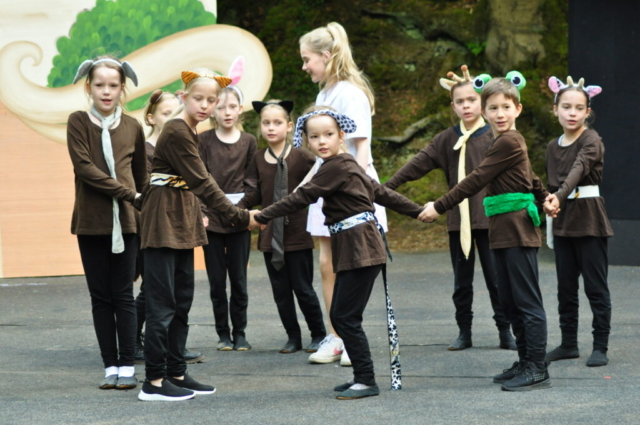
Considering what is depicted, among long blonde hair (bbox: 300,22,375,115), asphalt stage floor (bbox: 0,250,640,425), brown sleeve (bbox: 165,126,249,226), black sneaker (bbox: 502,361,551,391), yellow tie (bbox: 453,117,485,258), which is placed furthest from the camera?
yellow tie (bbox: 453,117,485,258)

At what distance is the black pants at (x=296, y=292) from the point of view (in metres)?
6.44

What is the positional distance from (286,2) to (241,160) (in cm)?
1031

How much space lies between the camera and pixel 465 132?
21.1 feet

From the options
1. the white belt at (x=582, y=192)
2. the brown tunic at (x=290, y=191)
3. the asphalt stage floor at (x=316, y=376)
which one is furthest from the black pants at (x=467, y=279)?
the brown tunic at (x=290, y=191)

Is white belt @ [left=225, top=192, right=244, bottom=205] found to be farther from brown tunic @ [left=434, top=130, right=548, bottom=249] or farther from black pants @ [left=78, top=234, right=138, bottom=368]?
brown tunic @ [left=434, top=130, right=548, bottom=249]

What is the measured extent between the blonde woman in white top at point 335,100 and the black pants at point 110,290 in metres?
1.26

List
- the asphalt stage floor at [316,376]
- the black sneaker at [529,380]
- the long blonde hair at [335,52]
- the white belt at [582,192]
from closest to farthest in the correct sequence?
the asphalt stage floor at [316,376]
the black sneaker at [529,380]
the long blonde hair at [335,52]
the white belt at [582,192]

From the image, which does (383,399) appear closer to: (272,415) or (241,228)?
(272,415)

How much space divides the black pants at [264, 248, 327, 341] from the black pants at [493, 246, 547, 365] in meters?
1.58

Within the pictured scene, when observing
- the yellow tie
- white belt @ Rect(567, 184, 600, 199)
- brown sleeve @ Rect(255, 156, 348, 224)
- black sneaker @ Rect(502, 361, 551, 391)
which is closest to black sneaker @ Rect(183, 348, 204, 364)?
brown sleeve @ Rect(255, 156, 348, 224)

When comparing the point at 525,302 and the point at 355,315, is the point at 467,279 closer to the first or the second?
the point at 525,302

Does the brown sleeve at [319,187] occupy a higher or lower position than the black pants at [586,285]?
higher

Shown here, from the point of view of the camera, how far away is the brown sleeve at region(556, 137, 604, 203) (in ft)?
18.9

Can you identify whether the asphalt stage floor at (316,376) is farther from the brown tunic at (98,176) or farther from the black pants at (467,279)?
the brown tunic at (98,176)
